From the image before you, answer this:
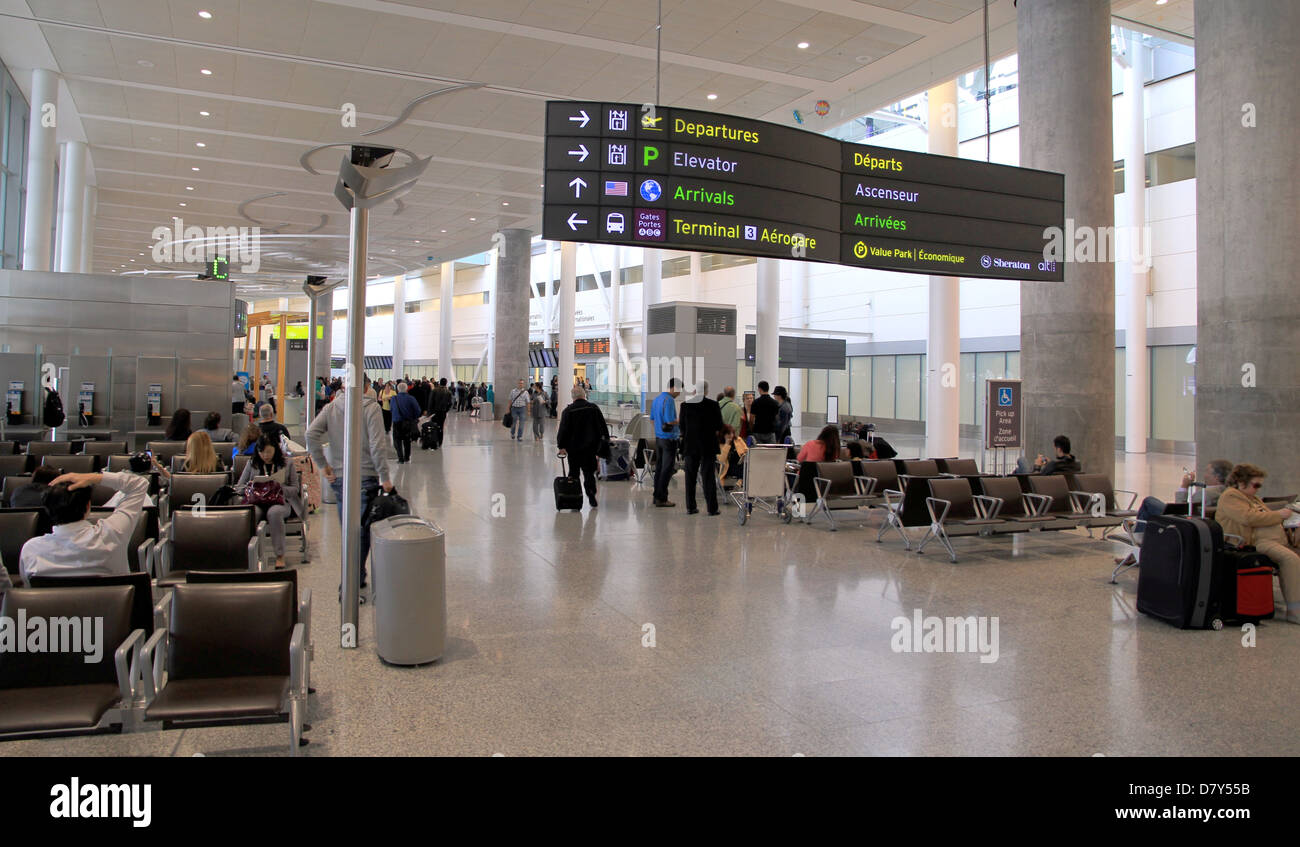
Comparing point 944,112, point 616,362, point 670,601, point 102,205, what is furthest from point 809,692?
point 616,362

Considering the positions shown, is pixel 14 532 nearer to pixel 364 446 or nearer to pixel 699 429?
pixel 364 446

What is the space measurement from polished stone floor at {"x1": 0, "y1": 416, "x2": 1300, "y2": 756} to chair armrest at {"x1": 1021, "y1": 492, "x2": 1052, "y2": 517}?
521 mm

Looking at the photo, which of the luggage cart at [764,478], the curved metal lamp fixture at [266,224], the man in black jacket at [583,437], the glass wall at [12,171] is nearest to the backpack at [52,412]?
the glass wall at [12,171]

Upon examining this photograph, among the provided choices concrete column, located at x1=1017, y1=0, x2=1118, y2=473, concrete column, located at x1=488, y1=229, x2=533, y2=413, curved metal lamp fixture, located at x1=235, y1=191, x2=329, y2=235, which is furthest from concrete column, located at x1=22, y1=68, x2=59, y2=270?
concrete column, located at x1=1017, y1=0, x2=1118, y2=473

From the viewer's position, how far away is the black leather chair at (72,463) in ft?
30.0

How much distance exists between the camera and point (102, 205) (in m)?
30.5

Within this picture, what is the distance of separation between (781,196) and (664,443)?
15.4 feet

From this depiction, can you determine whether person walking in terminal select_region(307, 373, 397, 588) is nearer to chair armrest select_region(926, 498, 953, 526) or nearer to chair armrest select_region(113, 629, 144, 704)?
chair armrest select_region(113, 629, 144, 704)

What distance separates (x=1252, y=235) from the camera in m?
9.88

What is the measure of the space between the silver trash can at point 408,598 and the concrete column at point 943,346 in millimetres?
14218

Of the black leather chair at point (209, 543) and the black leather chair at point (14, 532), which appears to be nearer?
the black leather chair at point (14, 532)

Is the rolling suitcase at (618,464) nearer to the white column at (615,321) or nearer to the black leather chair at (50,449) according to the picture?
the black leather chair at (50,449)
